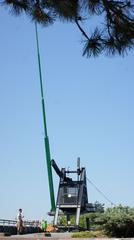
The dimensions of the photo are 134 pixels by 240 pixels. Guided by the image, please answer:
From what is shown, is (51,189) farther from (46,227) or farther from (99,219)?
(99,219)

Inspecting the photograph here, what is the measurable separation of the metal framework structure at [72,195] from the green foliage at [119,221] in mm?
19227

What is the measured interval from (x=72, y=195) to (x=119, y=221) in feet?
71.1

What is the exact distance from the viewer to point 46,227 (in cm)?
3506

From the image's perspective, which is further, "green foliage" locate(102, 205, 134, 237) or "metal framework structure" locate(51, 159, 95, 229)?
"metal framework structure" locate(51, 159, 95, 229)

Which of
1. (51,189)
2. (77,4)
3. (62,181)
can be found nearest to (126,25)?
(77,4)

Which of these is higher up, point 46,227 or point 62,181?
point 62,181

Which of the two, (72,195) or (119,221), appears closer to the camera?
(119,221)

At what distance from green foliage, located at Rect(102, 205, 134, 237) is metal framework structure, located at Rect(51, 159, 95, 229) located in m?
19.2

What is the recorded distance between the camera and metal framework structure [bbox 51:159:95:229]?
3775cm

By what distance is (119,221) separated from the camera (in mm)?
17141

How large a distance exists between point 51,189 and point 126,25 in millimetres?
34263

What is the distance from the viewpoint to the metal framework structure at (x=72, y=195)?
3775cm

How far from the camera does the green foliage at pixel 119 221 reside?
1711 cm

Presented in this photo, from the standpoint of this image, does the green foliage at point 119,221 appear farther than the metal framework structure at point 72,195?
No
